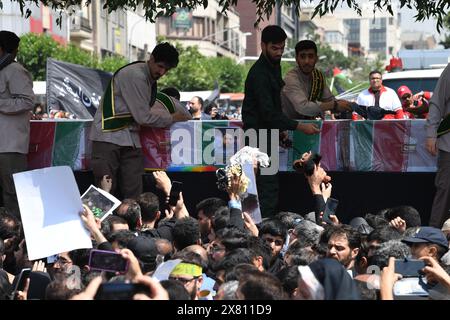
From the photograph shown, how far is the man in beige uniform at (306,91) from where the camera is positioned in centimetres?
1134

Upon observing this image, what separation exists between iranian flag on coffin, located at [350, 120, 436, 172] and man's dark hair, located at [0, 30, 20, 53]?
3207mm

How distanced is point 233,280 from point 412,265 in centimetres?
101

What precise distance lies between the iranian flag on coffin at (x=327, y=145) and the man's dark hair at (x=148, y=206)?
1.63 metres

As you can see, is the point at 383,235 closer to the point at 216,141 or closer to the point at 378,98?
Result: the point at 216,141

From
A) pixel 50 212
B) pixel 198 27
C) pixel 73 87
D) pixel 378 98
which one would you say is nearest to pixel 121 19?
pixel 198 27

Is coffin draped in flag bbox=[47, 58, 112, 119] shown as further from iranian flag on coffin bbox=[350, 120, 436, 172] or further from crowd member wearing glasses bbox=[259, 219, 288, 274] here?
crowd member wearing glasses bbox=[259, 219, 288, 274]

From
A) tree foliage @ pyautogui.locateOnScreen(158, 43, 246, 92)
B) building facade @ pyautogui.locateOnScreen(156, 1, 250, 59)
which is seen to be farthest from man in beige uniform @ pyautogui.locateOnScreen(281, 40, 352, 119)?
building facade @ pyautogui.locateOnScreen(156, 1, 250, 59)

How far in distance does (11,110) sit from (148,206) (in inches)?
65.4

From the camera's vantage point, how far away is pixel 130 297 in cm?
484

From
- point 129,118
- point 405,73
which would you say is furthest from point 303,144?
point 405,73

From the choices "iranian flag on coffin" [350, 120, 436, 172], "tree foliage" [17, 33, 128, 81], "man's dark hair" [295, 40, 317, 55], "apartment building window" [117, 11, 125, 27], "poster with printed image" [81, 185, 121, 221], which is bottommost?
"poster with printed image" [81, 185, 121, 221]

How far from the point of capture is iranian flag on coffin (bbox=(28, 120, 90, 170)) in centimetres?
1155

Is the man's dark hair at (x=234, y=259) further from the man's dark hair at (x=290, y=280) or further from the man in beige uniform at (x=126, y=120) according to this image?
the man in beige uniform at (x=126, y=120)

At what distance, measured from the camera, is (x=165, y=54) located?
10961mm
